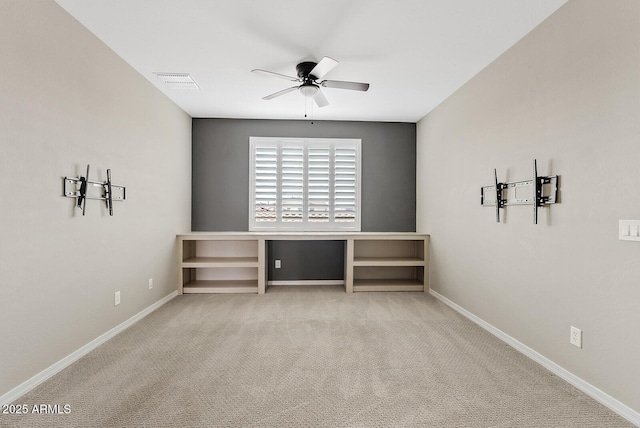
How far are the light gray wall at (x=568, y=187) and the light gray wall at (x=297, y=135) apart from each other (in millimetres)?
1785

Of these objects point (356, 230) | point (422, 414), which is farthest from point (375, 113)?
point (422, 414)

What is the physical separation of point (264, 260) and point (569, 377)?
3481mm

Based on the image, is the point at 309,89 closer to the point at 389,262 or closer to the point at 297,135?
the point at 297,135

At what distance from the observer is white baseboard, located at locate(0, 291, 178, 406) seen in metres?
2.00

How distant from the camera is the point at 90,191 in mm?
2738

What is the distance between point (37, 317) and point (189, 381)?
3.49 ft

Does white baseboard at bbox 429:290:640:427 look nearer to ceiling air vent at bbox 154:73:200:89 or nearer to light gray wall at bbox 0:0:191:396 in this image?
light gray wall at bbox 0:0:191:396

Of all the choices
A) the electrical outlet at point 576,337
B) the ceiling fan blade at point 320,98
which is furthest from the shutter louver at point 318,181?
the electrical outlet at point 576,337

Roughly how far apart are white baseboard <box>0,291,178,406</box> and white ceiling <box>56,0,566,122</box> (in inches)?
98.5

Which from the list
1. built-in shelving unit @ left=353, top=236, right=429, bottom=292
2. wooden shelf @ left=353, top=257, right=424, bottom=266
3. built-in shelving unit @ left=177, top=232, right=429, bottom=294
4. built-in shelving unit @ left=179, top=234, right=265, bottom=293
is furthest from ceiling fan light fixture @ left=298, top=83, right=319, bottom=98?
built-in shelving unit @ left=353, top=236, right=429, bottom=292

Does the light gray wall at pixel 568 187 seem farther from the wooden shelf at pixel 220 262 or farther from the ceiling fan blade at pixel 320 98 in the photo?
the wooden shelf at pixel 220 262

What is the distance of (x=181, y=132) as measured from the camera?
475cm

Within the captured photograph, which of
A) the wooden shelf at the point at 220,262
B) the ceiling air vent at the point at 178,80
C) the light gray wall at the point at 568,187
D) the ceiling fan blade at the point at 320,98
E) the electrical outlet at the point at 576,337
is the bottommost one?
the electrical outlet at the point at 576,337

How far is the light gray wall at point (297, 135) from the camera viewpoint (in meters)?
Answer: 5.21
